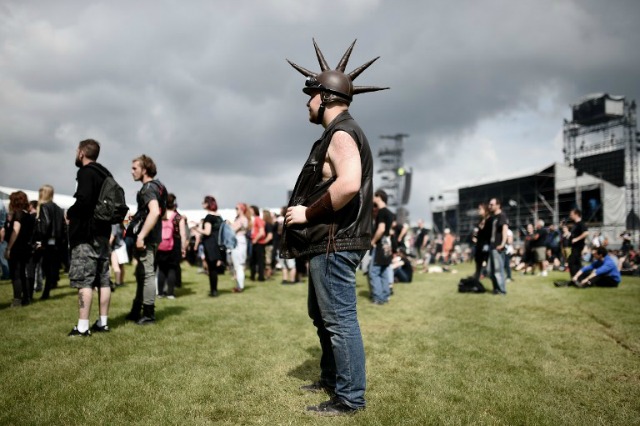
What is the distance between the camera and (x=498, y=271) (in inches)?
398

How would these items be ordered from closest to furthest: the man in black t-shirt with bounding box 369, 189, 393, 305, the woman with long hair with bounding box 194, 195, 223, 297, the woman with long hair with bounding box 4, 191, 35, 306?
the woman with long hair with bounding box 4, 191, 35, 306, the man in black t-shirt with bounding box 369, 189, 393, 305, the woman with long hair with bounding box 194, 195, 223, 297

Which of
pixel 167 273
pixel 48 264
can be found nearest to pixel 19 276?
pixel 48 264

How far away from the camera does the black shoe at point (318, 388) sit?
11.1ft

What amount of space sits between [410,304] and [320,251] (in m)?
6.18

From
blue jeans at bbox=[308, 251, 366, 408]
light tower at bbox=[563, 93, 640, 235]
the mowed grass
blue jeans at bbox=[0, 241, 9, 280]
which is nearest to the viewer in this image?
blue jeans at bbox=[308, 251, 366, 408]

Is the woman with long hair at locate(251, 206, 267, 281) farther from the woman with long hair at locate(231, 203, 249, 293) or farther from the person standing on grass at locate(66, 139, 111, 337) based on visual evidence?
the person standing on grass at locate(66, 139, 111, 337)

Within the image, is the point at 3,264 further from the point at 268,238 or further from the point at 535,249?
the point at 535,249

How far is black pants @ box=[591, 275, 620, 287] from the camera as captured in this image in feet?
37.4

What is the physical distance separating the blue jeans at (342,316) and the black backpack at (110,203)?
10.6 feet

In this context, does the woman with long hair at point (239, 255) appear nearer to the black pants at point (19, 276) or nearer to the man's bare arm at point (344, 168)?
the black pants at point (19, 276)

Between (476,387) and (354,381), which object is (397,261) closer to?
(476,387)

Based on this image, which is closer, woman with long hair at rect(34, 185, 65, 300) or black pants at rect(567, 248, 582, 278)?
woman with long hair at rect(34, 185, 65, 300)

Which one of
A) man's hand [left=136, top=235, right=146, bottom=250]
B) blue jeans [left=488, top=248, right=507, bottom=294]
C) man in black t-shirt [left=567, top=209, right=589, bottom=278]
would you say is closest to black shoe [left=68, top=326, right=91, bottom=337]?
man's hand [left=136, top=235, right=146, bottom=250]

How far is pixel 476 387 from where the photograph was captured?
3.54m
